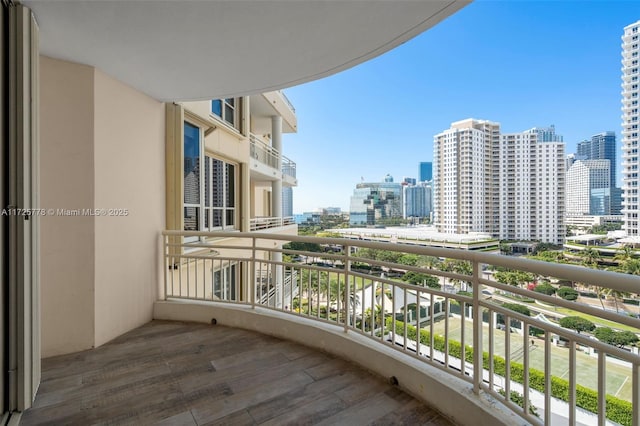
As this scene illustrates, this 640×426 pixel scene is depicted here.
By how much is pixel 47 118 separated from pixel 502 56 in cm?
2402

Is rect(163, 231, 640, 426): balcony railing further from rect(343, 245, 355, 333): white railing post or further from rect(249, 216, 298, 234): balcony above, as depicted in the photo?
rect(249, 216, 298, 234): balcony above

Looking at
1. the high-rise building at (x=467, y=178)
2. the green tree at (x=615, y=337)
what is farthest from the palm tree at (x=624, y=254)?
the high-rise building at (x=467, y=178)

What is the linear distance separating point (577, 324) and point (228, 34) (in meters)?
2.67

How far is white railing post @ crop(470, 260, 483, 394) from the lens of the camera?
159 cm

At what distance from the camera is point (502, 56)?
18719 mm

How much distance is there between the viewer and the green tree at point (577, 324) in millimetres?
1106

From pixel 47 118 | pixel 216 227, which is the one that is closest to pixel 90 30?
pixel 47 118

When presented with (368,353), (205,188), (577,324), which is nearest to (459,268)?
(577,324)

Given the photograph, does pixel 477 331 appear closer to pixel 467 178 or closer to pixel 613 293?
pixel 613 293

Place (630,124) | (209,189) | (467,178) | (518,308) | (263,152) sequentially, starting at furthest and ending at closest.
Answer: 1. (467,178)
2. (263,152)
3. (209,189)
4. (630,124)
5. (518,308)

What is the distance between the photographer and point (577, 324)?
3.86 feet

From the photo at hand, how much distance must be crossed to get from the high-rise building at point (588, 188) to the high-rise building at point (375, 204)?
7399 millimetres

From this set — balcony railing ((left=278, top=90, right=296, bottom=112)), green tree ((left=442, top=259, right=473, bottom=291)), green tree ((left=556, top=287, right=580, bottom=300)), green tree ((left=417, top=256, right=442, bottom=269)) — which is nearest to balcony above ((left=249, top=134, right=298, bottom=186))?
balcony railing ((left=278, top=90, right=296, bottom=112))

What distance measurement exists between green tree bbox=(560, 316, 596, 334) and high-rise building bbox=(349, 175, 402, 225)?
41.8 feet
